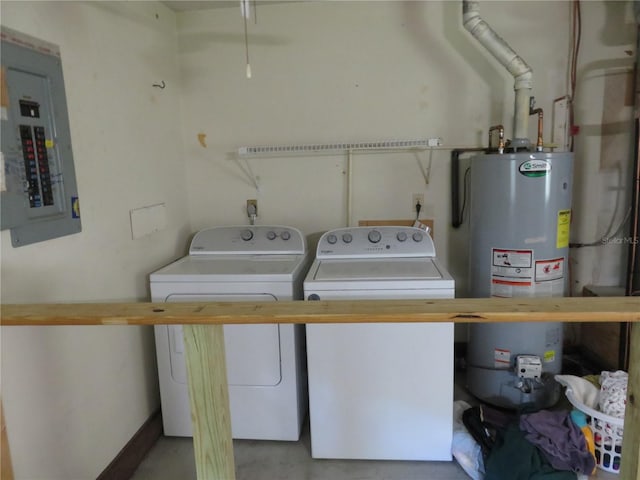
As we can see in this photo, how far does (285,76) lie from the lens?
262cm

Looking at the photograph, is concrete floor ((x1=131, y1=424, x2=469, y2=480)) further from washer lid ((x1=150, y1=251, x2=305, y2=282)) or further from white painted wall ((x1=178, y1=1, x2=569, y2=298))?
white painted wall ((x1=178, y1=1, x2=569, y2=298))

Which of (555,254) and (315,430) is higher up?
(555,254)

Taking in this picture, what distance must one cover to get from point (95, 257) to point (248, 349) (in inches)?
30.4

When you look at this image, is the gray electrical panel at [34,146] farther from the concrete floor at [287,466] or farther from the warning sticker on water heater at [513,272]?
the warning sticker on water heater at [513,272]

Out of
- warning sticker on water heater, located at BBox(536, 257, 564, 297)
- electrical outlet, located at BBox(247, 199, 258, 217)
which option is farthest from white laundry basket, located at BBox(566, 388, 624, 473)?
electrical outlet, located at BBox(247, 199, 258, 217)

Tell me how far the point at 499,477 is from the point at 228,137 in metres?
2.22

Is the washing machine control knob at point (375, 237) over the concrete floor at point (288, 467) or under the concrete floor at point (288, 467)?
over

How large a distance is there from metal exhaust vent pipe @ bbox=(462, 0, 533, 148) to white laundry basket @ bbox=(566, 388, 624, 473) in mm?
1253

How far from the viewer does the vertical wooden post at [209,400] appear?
1053 mm

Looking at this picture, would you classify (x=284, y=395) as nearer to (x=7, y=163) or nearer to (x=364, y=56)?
(x=7, y=163)

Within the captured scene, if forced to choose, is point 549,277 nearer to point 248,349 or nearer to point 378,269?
point 378,269

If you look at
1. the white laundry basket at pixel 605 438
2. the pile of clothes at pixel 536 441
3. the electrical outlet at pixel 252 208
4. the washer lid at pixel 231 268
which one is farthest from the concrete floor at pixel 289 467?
the electrical outlet at pixel 252 208

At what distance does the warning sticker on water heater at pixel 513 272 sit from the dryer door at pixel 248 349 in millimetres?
1122

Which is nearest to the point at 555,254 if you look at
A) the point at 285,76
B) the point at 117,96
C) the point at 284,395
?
the point at 284,395
